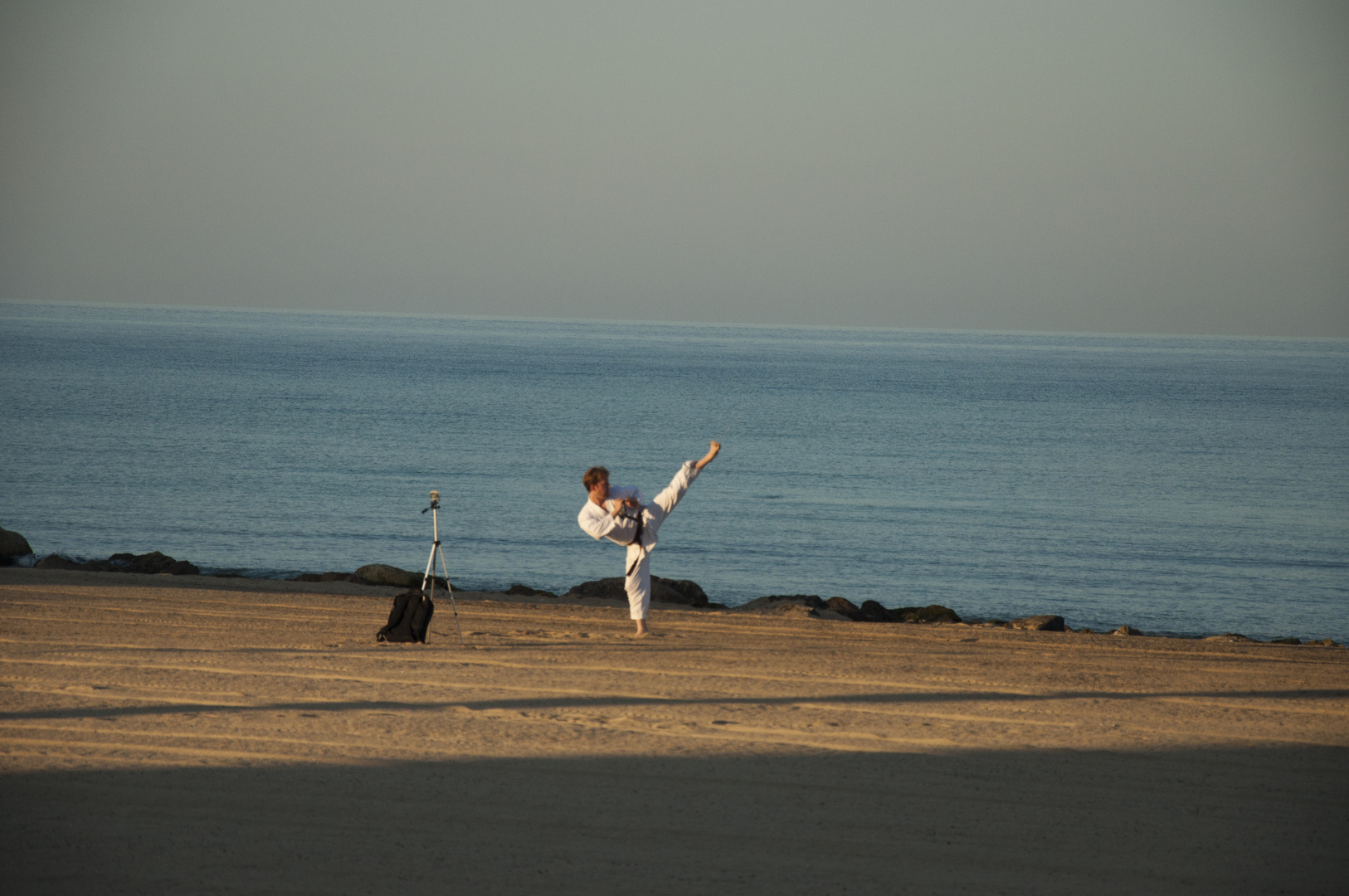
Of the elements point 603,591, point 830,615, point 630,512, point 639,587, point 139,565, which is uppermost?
point 630,512

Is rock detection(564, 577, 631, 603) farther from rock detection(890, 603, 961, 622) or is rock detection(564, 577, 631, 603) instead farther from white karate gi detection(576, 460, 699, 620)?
white karate gi detection(576, 460, 699, 620)

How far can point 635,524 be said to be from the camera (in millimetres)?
9391

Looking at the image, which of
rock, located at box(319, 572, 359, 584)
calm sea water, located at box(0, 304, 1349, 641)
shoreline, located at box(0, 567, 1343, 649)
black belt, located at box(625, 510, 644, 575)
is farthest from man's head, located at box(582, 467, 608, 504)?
calm sea water, located at box(0, 304, 1349, 641)

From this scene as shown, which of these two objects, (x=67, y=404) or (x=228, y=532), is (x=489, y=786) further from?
(x=67, y=404)

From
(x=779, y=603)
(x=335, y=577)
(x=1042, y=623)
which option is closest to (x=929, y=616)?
(x=1042, y=623)

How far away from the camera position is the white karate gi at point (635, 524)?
30.4 feet

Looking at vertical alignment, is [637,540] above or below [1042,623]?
above

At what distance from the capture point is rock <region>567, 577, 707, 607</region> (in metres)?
16.4

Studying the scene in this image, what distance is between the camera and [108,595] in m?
11.8

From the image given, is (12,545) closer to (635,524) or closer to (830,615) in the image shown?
(830,615)

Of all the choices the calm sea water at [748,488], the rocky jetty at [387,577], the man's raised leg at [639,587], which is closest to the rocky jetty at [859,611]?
the calm sea water at [748,488]

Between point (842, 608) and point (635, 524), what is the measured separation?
7961 millimetres

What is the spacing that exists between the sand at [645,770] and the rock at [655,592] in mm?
7128

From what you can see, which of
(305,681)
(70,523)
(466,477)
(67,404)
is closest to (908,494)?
(466,477)
